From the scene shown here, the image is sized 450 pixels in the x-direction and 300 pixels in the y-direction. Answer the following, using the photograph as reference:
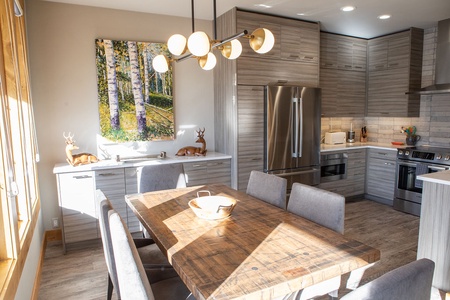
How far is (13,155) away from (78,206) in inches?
50.9

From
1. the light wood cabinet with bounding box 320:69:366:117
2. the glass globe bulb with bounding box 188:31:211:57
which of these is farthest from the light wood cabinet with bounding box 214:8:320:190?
the glass globe bulb with bounding box 188:31:211:57

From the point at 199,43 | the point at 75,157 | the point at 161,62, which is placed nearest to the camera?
the point at 199,43

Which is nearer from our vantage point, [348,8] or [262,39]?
[262,39]

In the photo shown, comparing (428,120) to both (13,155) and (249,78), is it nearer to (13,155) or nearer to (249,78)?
(249,78)

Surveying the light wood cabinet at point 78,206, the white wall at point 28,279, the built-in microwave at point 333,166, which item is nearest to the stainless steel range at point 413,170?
the built-in microwave at point 333,166

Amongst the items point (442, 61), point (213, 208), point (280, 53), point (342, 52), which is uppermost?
point (342, 52)

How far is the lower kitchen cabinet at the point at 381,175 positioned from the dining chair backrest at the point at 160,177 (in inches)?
134

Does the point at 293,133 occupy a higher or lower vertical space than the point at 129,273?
higher

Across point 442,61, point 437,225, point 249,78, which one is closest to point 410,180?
point 442,61

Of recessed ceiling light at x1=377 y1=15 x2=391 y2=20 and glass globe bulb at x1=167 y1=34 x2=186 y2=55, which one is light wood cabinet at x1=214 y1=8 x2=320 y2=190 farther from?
glass globe bulb at x1=167 y1=34 x2=186 y2=55

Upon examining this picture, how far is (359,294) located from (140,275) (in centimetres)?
82

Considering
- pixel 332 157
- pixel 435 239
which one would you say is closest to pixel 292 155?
pixel 332 157

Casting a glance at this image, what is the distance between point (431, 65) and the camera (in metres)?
4.80

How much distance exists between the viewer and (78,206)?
331 cm
